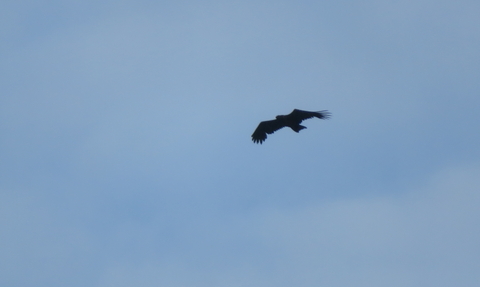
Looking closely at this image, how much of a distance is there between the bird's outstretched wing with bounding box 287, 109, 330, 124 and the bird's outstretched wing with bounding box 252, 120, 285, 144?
1.74m

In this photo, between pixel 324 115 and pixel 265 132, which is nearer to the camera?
pixel 324 115

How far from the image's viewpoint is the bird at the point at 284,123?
137 ft

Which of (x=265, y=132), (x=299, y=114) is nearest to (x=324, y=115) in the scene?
(x=299, y=114)

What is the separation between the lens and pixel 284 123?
43500 mm

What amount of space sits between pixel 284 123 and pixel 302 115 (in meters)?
1.70

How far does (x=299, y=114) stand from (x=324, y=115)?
1373mm

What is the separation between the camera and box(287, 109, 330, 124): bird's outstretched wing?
41344 millimetres

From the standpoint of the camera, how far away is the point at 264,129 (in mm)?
44594

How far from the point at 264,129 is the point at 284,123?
1.47 metres

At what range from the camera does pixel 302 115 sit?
1655 inches

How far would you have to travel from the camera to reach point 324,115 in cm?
4125

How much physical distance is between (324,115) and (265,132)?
14.4 feet

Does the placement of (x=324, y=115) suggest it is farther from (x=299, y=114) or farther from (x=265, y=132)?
(x=265, y=132)

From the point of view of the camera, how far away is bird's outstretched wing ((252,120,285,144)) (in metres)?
44.2
